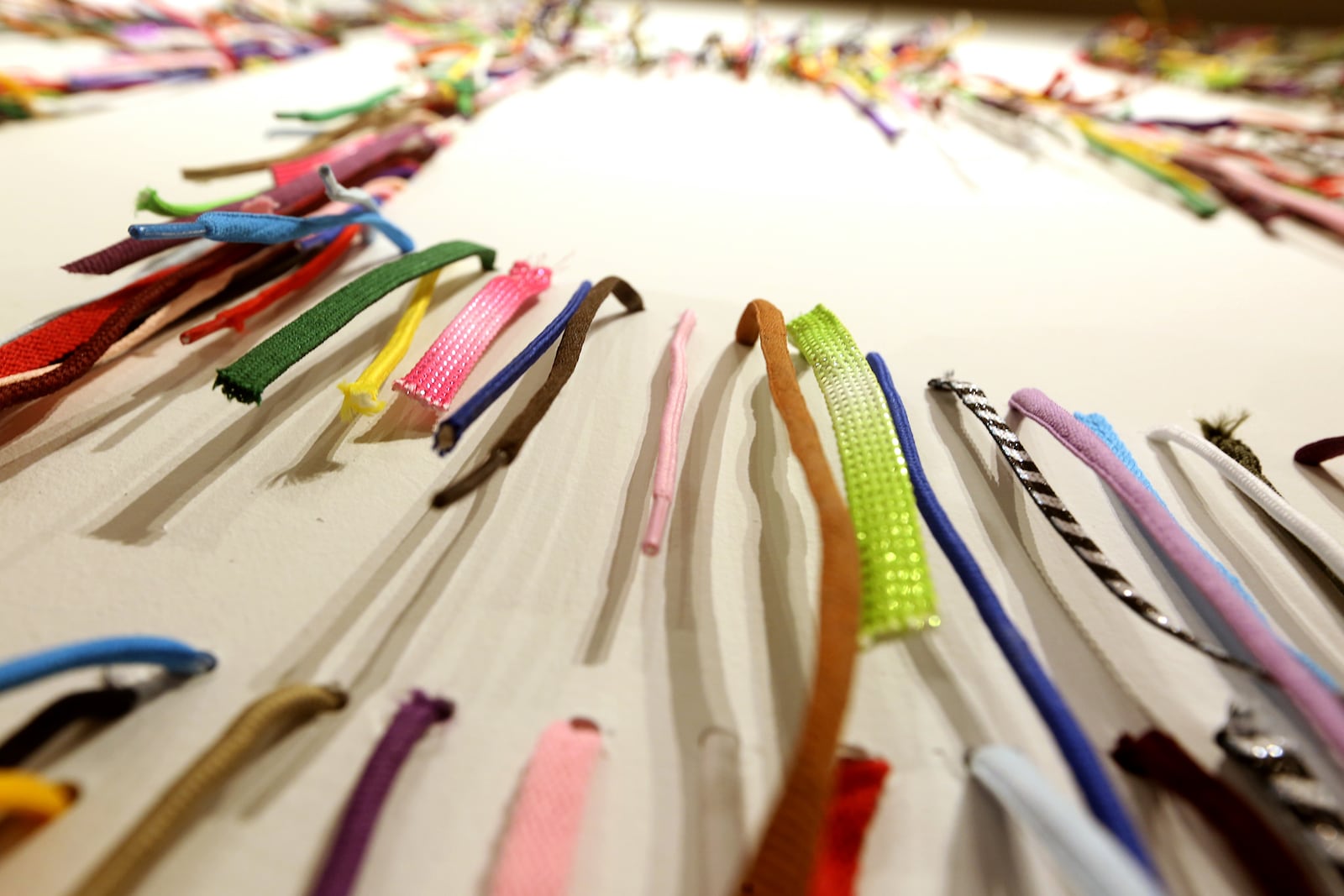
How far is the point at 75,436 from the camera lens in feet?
1.63

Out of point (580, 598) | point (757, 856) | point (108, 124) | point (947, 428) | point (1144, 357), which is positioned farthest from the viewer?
point (108, 124)

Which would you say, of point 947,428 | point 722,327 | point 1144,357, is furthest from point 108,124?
point 1144,357

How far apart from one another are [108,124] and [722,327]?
3.13ft

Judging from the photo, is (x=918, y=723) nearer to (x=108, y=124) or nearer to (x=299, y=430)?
(x=299, y=430)

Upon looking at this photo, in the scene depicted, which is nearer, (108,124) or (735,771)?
(735,771)

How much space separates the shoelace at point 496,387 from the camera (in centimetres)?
40

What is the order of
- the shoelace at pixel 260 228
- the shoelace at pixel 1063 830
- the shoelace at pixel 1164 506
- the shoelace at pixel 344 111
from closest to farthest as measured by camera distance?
the shoelace at pixel 1063 830, the shoelace at pixel 1164 506, the shoelace at pixel 260 228, the shoelace at pixel 344 111

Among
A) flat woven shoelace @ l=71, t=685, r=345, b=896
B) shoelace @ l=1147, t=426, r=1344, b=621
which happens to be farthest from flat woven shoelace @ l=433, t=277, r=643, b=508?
shoelace @ l=1147, t=426, r=1344, b=621

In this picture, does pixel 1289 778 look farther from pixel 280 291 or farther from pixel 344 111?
pixel 344 111

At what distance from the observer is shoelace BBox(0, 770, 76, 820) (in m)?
0.29

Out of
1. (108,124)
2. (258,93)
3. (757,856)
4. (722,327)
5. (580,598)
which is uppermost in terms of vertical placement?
(258,93)

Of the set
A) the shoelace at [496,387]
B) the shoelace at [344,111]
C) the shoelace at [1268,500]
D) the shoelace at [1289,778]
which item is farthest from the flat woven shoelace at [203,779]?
the shoelace at [344,111]

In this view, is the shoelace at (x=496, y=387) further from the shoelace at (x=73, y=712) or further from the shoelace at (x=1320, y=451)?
the shoelace at (x=1320, y=451)

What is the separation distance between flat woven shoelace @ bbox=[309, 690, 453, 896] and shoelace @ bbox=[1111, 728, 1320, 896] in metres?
0.36
